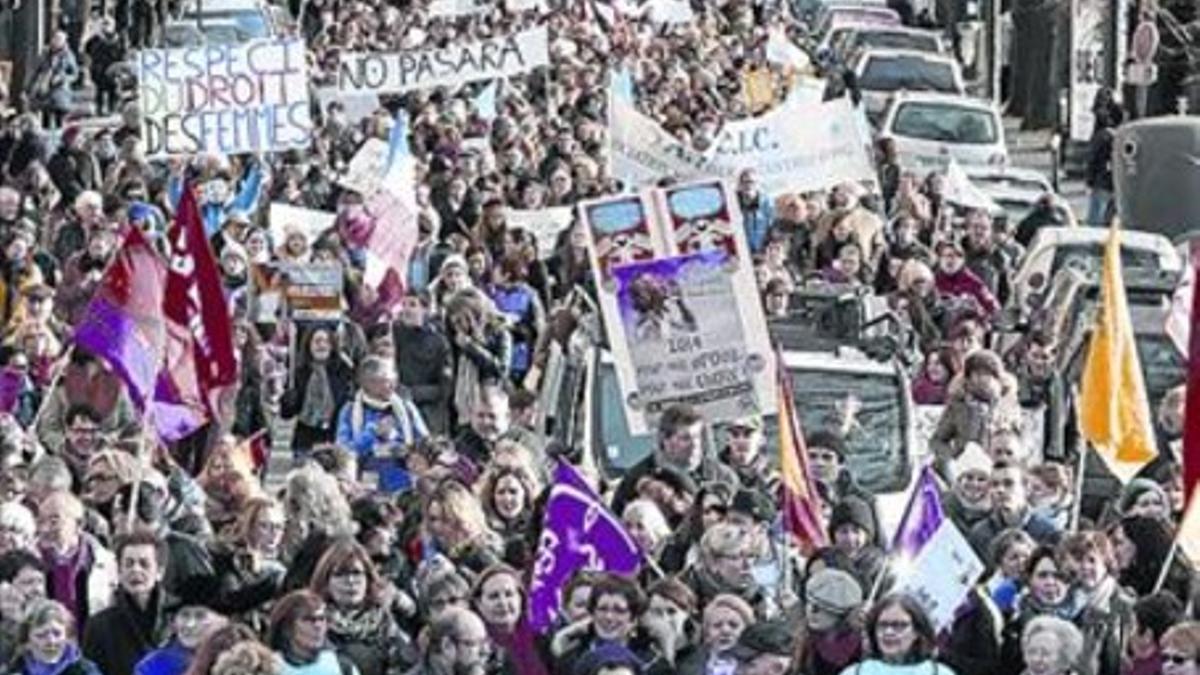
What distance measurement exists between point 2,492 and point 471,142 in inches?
586

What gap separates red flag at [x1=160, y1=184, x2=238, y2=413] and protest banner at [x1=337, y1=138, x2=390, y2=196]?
7144mm

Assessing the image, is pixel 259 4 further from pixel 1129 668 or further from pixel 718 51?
pixel 1129 668

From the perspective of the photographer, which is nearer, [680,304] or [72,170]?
[680,304]

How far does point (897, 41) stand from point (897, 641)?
35.7 metres

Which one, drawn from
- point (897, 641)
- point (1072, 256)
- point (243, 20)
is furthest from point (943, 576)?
point (243, 20)

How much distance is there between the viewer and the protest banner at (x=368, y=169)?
26594 mm

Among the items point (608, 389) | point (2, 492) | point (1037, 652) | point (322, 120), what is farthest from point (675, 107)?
point (1037, 652)

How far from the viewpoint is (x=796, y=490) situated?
1762cm

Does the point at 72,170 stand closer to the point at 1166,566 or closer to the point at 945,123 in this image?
the point at 945,123

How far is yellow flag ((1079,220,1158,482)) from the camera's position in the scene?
61.0 feet

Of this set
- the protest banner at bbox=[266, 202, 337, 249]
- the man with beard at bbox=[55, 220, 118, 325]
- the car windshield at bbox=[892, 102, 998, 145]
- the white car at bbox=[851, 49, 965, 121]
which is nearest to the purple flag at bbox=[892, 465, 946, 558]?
the man with beard at bbox=[55, 220, 118, 325]

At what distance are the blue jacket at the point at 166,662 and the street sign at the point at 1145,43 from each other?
31195 mm

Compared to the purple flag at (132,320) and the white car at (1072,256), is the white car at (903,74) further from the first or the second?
the purple flag at (132,320)

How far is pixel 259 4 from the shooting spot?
4906cm
